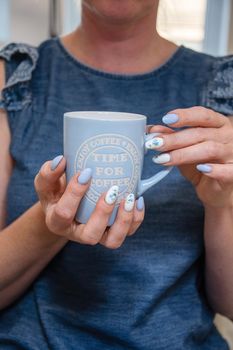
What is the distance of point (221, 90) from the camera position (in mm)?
862

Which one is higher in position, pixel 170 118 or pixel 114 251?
pixel 170 118

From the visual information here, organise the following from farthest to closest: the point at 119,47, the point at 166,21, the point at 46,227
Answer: the point at 166,21, the point at 119,47, the point at 46,227

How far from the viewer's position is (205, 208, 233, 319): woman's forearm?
75 cm

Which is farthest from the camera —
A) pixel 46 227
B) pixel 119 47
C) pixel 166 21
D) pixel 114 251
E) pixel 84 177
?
pixel 166 21

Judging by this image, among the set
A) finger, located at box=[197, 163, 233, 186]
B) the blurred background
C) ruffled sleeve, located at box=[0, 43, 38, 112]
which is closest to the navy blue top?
ruffled sleeve, located at box=[0, 43, 38, 112]

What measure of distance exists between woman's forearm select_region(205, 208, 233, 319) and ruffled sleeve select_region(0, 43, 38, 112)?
0.39m

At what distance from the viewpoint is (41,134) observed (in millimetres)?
834

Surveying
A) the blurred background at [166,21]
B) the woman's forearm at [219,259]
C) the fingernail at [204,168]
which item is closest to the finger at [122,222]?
the fingernail at [204,168]

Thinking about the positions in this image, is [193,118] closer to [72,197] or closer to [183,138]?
[183,138]

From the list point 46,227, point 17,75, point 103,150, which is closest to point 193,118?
point 103,150

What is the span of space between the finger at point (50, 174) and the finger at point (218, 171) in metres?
0.18

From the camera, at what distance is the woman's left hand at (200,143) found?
59 centimetres

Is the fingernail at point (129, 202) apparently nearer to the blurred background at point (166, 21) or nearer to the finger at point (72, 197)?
the finger at point (72, 197)

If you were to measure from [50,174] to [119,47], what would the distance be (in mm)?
423
